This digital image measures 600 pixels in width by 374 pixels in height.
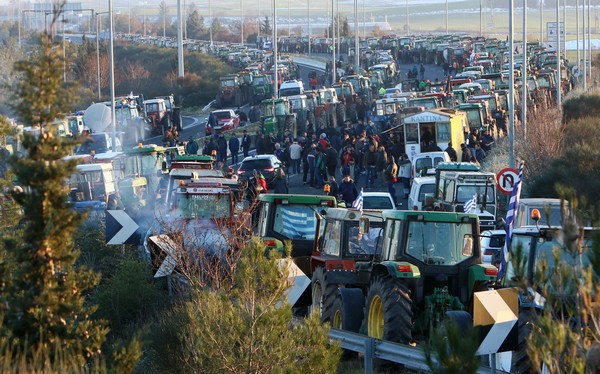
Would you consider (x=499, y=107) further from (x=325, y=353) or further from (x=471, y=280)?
(x=325, y=353)

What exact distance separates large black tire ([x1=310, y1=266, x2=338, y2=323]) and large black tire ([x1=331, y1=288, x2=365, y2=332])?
25 cm

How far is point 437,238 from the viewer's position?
49.6ft

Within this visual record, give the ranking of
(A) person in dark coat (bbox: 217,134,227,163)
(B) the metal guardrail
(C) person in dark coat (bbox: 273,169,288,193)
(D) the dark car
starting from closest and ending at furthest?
(B) the metal guardrail < (C) person in dark coat (bbox: 273,169,288,193) < (D) the dark car < (A) person in dark coat (bbox: 217,134,227,163)

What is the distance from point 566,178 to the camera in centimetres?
2888

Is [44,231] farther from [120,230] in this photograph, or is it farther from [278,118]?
[278,118]

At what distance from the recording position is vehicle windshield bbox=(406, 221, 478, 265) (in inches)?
592

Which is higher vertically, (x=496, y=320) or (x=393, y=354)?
(x=496, y=320)

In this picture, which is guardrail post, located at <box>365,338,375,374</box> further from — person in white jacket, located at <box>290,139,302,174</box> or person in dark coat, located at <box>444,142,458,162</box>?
person in white jacket, located at <box>290,139,302,174</box>

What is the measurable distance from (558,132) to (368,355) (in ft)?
80.7

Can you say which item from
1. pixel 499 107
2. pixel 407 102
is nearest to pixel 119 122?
pixel 407 102

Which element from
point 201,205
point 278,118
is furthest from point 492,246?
point 278,118

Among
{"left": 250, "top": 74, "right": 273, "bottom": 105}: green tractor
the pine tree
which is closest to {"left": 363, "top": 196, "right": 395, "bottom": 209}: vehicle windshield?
the pine tree

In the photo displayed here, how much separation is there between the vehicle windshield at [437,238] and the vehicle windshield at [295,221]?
4.35m

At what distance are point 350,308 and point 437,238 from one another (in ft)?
4.45
